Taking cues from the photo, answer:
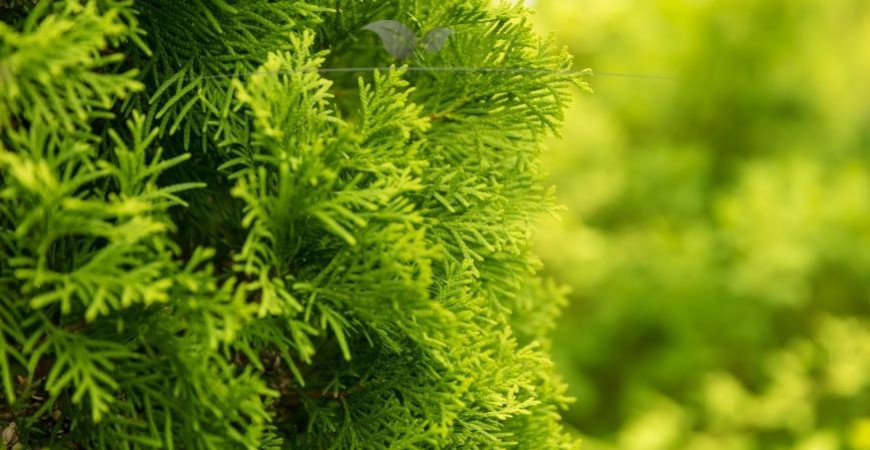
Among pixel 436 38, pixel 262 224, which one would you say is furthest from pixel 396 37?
pixel 262 224

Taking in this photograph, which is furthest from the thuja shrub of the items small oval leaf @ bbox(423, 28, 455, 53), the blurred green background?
the blurred green background

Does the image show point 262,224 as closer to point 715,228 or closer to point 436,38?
point 436,38

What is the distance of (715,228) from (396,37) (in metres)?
3.00

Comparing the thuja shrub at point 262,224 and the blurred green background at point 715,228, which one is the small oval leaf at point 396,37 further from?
the blurred green background at point 715,228

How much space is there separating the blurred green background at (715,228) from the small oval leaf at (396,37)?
204cm

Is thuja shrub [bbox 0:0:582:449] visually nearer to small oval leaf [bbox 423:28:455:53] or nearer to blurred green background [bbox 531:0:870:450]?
small oval leaf [bbox 423:28:455:53]

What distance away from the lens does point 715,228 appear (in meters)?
3.71

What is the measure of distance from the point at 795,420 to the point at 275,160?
271 centimetres

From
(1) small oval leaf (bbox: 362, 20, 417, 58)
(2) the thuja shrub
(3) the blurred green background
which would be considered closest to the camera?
(2) the thuja shrub

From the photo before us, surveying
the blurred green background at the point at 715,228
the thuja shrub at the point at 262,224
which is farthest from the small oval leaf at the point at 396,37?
the blurred green background at the point at 715,228

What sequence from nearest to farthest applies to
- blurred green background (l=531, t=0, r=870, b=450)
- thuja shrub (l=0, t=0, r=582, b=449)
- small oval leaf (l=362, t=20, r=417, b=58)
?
thuja shrub (l=0, t=0, r=582, b=449) < small oval leaf (l=362, t=20, r=417, b=58) < blurred green background (l=531, t=0, r=870, b=450)

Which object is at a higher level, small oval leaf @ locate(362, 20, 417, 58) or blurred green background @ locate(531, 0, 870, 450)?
blurred green background @ locate(531, 0, 870, 450)

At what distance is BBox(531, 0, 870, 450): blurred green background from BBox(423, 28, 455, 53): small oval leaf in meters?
2.04

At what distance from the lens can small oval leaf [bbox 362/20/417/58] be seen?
96 cm
